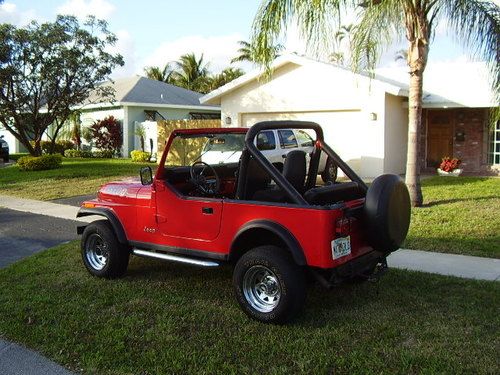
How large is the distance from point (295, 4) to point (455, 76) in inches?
463

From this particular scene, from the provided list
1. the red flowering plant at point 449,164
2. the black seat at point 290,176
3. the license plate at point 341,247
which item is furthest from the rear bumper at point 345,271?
the red flowering plant at point 449,164

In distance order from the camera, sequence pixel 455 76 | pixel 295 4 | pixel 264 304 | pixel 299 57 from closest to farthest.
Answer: pixel 264 304 < pixel 295 4 < pixel 299 57 < pixel 455 76

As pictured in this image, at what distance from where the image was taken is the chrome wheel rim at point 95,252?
21.2 ft

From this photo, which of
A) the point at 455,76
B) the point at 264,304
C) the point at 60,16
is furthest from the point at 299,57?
the point at 264,304

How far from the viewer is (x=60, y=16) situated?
21141mm

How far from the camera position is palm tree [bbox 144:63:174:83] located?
151 ft

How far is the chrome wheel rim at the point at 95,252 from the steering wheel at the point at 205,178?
4.73 feet

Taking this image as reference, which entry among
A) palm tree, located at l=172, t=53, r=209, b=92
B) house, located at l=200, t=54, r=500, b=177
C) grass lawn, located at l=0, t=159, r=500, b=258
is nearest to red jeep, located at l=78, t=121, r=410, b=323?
grass lawn, located at l=0, t=159, r=500, b=258

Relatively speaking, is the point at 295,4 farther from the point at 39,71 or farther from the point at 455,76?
the point at 39,71

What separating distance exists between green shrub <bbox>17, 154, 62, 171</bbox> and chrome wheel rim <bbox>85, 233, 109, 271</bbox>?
15820mm

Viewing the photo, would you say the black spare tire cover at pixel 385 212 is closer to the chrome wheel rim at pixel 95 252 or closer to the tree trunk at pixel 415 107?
the chrome wheel rim at pixel 95 252

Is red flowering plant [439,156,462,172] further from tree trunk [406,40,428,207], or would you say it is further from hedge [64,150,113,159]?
hedge [64,150,113,159]

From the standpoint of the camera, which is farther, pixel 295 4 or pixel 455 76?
pixel 455 76

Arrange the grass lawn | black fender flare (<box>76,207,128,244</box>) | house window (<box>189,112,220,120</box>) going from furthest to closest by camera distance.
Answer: house window (<box>189,112,220,120</box>) → the grass lawn → black fender flare (<box>76,207,128,244</box>)
